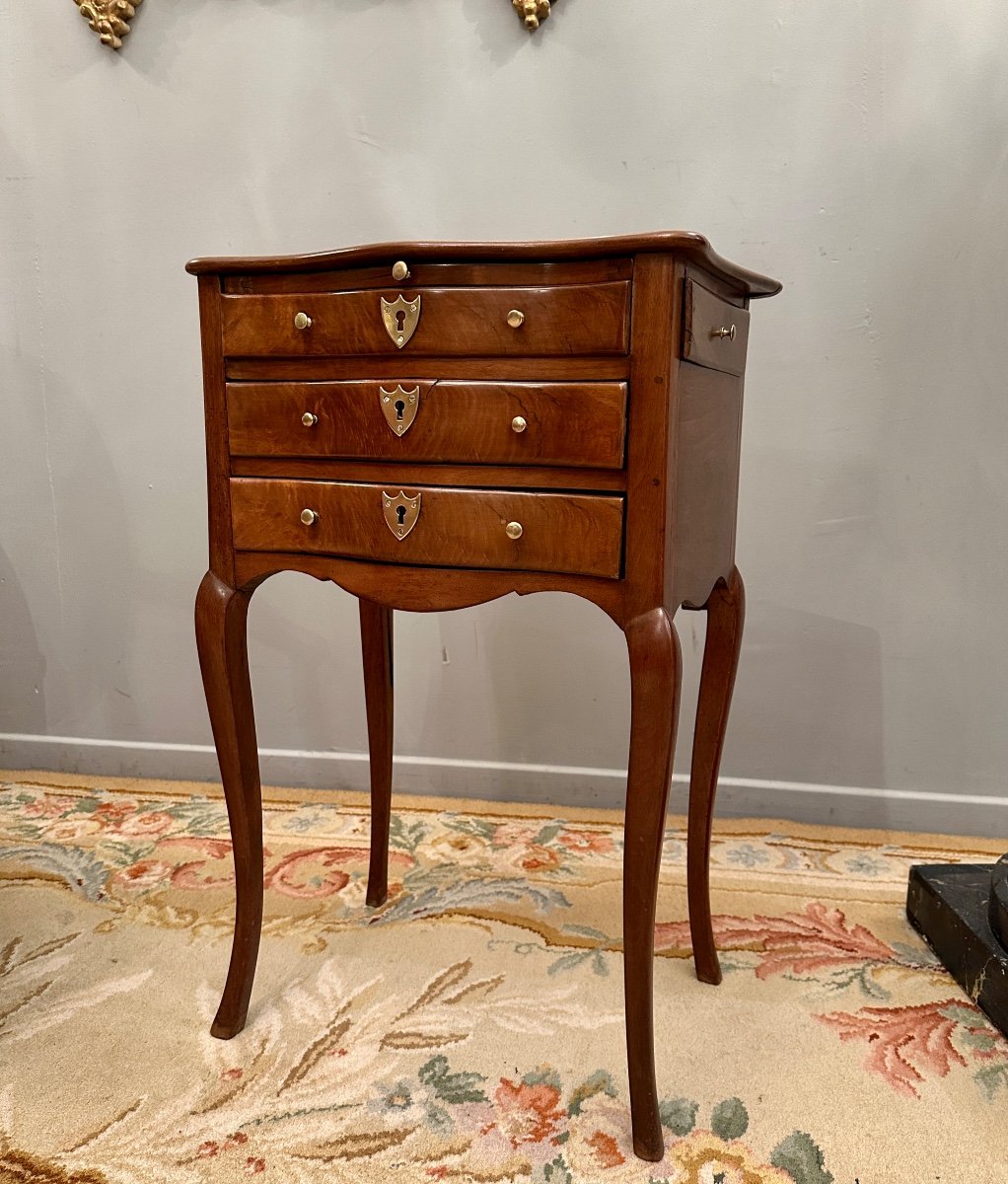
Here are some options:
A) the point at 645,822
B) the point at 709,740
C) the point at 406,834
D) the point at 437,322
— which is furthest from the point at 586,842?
the point at 437,322

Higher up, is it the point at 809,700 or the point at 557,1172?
the point at 809,700

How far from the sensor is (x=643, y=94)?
5.37 ft

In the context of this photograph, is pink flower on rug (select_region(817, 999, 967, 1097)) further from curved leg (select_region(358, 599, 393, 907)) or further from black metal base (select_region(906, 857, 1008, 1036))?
curved leg (select_region(358, 599, 393, 907))

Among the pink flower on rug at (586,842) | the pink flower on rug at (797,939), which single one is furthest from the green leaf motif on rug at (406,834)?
the pink flower on rug at (797,939)

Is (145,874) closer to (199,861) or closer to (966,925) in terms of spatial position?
(199,861)

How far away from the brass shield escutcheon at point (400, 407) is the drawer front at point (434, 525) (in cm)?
7

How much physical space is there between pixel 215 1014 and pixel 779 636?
1178 mm

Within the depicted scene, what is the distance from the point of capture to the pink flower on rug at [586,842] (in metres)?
1.69

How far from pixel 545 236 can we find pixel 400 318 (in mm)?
813

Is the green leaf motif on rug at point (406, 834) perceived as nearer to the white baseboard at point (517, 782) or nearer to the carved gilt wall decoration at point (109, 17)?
the white baseboard at point (517, 782)

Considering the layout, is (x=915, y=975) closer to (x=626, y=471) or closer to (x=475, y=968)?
(x=475, y=968)

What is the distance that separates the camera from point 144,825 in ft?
5.87

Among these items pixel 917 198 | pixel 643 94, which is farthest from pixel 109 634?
pixel 917 198

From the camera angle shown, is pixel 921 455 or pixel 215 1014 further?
pixel 921 455
